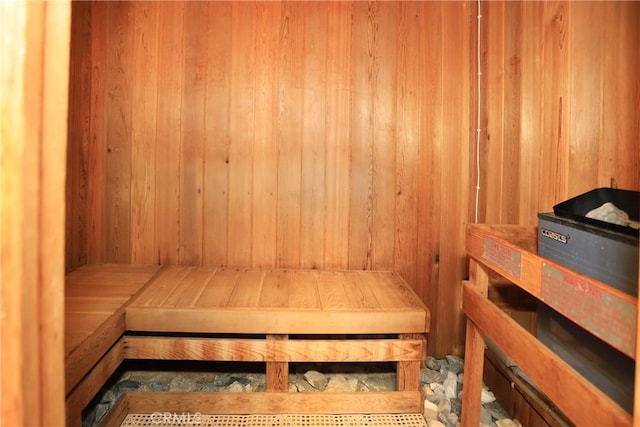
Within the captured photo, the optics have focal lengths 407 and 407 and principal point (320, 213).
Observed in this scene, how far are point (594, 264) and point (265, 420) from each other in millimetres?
1336

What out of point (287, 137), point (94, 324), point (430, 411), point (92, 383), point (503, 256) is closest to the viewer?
point (503, 256)

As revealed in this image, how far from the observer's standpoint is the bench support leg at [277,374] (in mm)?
1685

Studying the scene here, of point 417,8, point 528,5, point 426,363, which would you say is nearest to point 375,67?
point 417,8

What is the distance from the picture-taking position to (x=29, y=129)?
0.50 metres

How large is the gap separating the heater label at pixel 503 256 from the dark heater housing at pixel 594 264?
0.11 metres

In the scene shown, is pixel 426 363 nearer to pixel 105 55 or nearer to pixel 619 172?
pixel 619 172

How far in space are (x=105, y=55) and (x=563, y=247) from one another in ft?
7.62

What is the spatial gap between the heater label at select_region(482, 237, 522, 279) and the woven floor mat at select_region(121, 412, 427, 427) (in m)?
0.85

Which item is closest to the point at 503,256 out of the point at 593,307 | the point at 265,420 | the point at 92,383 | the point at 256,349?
the point at 593,307

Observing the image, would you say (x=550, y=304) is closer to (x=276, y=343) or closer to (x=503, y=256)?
(x=503, y=256)

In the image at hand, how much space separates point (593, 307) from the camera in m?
0.76

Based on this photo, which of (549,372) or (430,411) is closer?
(549,372)

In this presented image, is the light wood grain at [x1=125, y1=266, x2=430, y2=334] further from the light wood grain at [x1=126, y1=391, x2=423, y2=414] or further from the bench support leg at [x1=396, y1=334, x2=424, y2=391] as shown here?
the light wood grain at [x1=126, y1=391, x2=423, y2=414]

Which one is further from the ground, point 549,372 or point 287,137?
point 287,137
